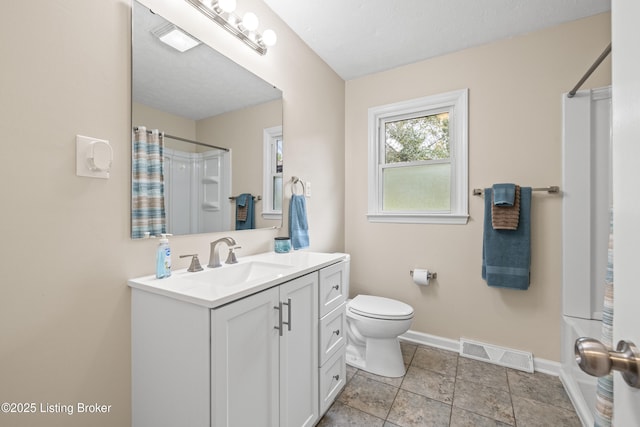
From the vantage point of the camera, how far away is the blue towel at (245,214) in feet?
5.13

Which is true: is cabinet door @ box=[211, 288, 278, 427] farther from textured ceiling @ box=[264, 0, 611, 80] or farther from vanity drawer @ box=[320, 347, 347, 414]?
textured ceiling @ box=[264, 0, 611, 80]

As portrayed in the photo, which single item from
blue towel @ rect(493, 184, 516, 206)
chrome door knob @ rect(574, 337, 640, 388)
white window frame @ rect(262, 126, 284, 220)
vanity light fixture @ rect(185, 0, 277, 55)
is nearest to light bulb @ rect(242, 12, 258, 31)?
vanity light fixture @ rect(185, 0, 277, 55)

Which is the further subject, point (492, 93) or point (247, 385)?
point (492, 93)

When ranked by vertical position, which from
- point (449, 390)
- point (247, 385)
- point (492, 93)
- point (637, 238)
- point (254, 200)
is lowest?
point (449, 390)

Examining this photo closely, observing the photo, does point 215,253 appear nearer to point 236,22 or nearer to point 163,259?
point 163,259

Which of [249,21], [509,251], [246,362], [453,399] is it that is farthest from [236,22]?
[453,399]

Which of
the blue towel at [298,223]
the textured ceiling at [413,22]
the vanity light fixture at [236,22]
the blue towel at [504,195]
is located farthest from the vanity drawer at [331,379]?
the textured ceiling at [413,22]

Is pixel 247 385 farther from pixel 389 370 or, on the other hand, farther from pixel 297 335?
pixel 389 370

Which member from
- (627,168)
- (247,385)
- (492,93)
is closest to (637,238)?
(627,168)

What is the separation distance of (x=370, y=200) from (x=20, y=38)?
224 centimetres

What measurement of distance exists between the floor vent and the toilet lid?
0.66 m

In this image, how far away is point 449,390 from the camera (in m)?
1.70

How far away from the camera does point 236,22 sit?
145 centimetres

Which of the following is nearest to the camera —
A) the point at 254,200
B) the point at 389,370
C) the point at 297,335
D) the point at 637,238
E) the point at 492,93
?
the point at 637,238
